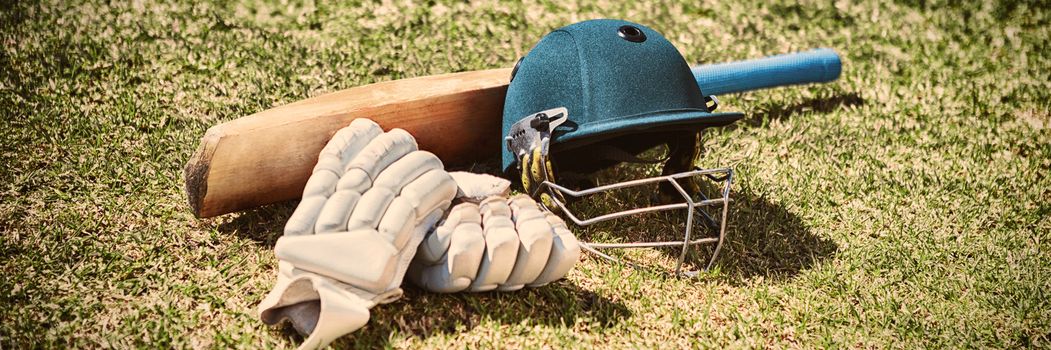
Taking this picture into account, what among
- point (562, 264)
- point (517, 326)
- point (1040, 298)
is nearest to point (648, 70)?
point (562, 264)

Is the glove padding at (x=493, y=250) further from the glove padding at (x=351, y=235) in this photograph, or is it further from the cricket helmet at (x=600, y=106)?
the cricket helmet at (x=600, y=106)

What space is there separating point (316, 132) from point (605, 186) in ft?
3.29

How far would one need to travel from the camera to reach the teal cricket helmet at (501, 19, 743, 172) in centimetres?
272

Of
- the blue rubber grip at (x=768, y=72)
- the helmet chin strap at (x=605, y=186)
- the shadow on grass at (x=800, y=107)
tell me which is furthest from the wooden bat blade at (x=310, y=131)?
the shadow on grass at (x=800, y=107)

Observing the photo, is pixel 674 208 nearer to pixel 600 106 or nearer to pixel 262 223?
pixel 600 106

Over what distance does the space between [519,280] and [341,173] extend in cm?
64

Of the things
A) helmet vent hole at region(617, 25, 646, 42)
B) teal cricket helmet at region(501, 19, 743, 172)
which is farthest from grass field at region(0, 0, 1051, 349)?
helmet vent hole at region(617, 25, 646, 42)

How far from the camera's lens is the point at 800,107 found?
414 cm

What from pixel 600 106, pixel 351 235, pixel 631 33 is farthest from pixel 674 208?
pixel 351 235

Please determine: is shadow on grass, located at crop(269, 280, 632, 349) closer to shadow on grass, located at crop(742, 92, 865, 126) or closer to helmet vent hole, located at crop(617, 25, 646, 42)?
helmet vent hole, located at crop(617, 25, 646, 42)

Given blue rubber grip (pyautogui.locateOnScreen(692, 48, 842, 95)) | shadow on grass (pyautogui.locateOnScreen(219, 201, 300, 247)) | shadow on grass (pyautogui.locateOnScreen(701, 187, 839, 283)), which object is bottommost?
shadow on grass (pyautogui.locateOnScreen(701, 187, 839, 283))

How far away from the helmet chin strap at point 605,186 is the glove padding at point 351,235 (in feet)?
1.10

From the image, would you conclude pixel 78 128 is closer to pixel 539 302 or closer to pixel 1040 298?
pixel 539 302

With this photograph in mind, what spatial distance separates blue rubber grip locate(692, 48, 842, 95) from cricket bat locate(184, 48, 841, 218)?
95 centimetres
